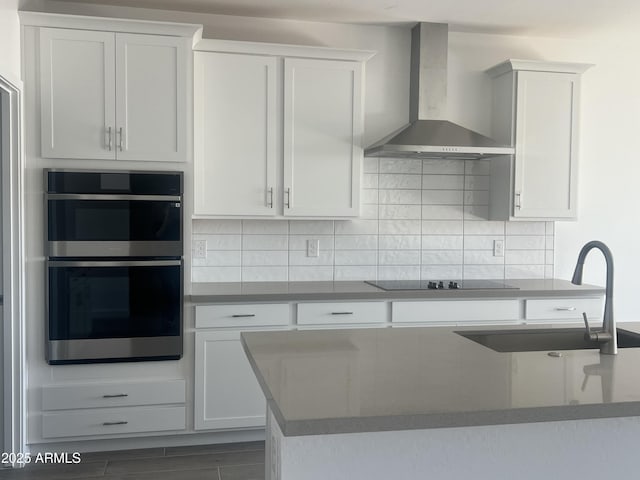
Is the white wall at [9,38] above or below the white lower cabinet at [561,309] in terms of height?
above

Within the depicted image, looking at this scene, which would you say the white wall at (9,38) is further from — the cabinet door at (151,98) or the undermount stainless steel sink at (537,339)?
the undermount stainless steel sink at (537,339)

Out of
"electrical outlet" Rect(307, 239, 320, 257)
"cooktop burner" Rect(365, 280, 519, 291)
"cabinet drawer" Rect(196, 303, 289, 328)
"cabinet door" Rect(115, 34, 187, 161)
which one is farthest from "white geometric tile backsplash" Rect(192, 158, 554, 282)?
"cabinet door" Rect(115, 34, 187, 161)

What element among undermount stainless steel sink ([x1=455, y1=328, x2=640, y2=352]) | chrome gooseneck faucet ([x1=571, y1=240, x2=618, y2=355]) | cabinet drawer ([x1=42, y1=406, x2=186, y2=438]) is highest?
chrome gooseneck faucet ([x1=571, y1=240, x2=618, y2=355])

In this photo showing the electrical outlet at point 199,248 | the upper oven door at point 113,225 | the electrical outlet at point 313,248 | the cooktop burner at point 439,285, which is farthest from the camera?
the electrical outlet at point 313,248

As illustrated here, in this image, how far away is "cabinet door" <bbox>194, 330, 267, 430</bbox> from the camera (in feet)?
11.1

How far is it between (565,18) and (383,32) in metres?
1.14

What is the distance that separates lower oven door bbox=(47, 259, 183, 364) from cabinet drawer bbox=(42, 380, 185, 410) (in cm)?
14

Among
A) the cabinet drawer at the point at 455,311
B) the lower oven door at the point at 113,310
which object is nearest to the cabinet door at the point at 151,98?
the lower oven door at the point at 113,310

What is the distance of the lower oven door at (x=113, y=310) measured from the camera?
3.18 m

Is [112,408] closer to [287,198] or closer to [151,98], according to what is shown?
[287,198]

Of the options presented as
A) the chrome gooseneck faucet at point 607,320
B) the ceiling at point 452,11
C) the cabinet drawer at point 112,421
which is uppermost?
the ceiling at point 452,11

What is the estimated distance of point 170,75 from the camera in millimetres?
3309

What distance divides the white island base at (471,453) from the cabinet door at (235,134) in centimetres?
207

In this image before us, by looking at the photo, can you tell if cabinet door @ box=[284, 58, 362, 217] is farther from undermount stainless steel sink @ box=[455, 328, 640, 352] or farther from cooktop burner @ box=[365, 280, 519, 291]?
undermount stainless steel sink @ box=[455, 328, 640, 352]
